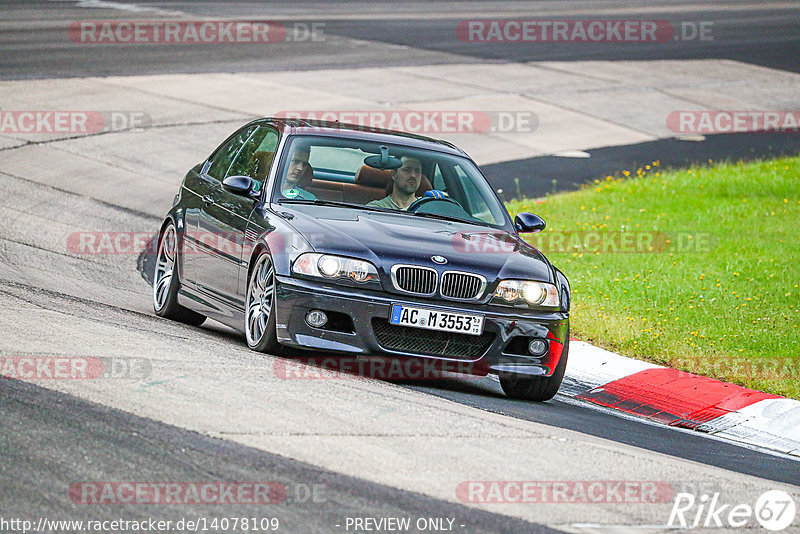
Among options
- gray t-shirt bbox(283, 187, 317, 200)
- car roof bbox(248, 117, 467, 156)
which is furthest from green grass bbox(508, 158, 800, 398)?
gray t-shirt bbox(283, 187, 317, 200)

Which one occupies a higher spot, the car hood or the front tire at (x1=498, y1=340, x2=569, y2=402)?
the car hood

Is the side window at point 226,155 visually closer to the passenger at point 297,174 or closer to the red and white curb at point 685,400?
the passenger at point 297,174

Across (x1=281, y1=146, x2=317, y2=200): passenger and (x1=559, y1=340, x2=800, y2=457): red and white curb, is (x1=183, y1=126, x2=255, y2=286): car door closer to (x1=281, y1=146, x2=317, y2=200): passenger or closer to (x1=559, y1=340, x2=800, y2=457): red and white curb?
(x1=281, y1=146, x2=317, y2=200): passenger

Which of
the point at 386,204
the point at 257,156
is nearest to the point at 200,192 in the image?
the point at 257,156

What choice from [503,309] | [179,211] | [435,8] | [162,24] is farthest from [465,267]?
[435,8]

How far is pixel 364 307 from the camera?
24.4ft

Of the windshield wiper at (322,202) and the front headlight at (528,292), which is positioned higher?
the windshield wiper at (322,202)

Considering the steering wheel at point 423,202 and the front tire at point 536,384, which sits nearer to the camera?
the front tire at point 536,384

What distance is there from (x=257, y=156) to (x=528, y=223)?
6.60ft

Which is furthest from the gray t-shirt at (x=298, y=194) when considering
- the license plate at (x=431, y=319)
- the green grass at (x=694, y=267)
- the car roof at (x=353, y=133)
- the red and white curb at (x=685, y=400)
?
the green grass at (x=694, y=267)

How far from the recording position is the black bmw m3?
7504mm

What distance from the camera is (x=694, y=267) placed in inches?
521

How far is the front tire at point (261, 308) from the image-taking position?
7.72 metres

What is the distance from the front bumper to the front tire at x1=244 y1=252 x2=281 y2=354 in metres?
0.14
